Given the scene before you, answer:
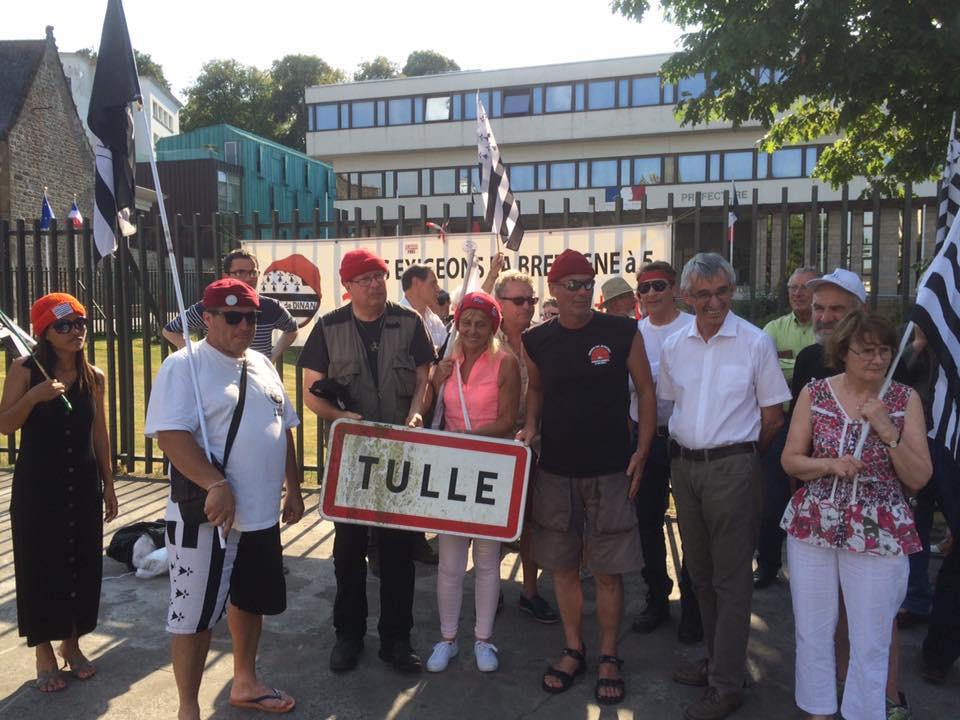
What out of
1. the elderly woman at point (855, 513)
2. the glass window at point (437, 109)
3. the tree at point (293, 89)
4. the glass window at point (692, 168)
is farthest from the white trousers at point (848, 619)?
the tree at point (293, 89)

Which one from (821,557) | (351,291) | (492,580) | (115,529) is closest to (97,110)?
(351,291)

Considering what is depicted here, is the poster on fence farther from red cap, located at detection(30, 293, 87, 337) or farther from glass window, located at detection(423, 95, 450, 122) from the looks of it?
glass window, located at detection(423, 95, 450, 122)

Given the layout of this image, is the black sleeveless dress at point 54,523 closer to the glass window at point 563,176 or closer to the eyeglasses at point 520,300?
the eyeglasses at point 520,300

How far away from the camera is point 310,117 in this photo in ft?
141

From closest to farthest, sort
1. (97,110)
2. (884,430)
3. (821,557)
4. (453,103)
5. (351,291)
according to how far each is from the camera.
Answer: (884,430) < (821,557) < (97,110) < (351,291) < (453,103)

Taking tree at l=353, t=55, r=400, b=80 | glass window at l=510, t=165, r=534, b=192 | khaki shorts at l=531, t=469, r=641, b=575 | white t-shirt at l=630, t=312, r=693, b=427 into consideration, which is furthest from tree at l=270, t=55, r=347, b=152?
khaki shorts at l=531, t=469, r=641, b=575

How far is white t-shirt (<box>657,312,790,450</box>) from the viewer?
3.71 metres

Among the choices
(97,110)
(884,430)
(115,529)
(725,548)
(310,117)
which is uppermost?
(310,117)

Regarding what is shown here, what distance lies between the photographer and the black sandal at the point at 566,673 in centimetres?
393

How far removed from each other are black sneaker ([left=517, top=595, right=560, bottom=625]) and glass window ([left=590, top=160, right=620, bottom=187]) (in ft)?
117

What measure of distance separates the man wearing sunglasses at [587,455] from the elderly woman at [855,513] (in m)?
0.80

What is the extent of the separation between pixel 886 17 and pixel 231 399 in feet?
25.3

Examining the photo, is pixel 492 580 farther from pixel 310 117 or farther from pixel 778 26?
pixel 310 117

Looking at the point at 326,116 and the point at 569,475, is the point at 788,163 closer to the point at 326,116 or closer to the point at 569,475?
the point at 326,116
